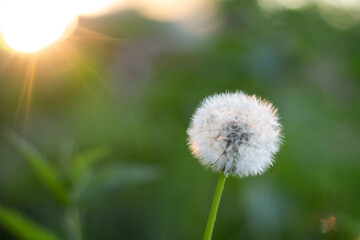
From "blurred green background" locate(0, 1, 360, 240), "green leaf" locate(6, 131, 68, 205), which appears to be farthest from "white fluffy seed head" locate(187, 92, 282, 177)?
"blurred green background" locate(0, 1, 360, 240)

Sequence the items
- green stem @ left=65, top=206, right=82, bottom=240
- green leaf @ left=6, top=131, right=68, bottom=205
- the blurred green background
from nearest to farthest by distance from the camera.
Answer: green leaf @ left=6, top=131, right=68, bottom=205 < green stem @ left=65, top=206, right=82, bottom=240 < the blurred green background

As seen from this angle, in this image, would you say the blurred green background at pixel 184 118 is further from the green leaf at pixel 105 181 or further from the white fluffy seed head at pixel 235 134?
the white fluffy seed head at pixel 235 134

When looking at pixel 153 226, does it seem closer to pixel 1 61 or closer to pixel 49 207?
pixel 49 207

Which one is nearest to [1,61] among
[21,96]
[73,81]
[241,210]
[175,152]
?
[21,96]

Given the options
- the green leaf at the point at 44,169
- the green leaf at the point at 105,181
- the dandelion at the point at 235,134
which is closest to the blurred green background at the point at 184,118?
the green leaf at the point at 105,181

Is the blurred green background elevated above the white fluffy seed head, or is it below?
above

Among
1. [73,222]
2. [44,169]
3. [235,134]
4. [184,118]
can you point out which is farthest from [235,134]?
[184,118]

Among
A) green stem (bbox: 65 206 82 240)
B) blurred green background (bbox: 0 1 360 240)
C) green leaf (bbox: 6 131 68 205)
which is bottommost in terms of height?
green stem (bbox: 65 206 82 240)

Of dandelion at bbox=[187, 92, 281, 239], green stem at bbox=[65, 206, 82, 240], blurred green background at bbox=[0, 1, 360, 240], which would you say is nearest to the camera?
dandelion at bbox=[187, 92, 281, 239]

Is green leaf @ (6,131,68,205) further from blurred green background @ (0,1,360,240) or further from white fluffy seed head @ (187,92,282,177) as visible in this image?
blurred green background @ (0,1,360,240)

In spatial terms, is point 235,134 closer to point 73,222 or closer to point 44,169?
point 44,169
